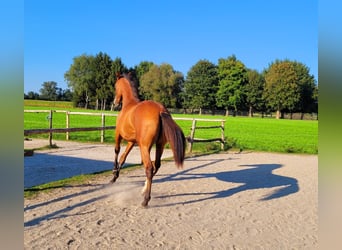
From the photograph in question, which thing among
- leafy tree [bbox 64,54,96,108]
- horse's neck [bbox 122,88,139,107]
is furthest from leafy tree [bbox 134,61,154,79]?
horse's neck [bbox 122,88,139,107]

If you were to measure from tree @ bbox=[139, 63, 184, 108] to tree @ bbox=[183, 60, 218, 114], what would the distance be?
2.03 meters

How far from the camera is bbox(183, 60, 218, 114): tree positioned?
5594 centimetres

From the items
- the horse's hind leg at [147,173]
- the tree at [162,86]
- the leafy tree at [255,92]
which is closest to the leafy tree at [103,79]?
the tree at [162,86]

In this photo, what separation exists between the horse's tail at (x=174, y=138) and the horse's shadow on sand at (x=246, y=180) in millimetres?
928

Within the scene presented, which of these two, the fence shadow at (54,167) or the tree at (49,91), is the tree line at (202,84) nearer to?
the tree at (49,91)

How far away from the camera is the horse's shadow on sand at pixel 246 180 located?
5402 mm

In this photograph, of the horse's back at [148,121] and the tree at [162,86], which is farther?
the tree at [162,86]

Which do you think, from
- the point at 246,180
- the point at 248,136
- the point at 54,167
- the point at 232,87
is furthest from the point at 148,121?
the point at 232,87

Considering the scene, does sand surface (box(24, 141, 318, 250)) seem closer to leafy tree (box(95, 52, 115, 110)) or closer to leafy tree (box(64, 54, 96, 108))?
leafy tree (box(95, 52, 115, 110))

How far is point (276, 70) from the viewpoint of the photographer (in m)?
51.4

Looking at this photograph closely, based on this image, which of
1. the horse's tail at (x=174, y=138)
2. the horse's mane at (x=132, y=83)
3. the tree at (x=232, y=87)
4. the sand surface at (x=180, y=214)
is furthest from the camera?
the tree at (x=232, y=87)

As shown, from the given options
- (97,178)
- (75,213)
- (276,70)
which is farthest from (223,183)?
(276,70)
